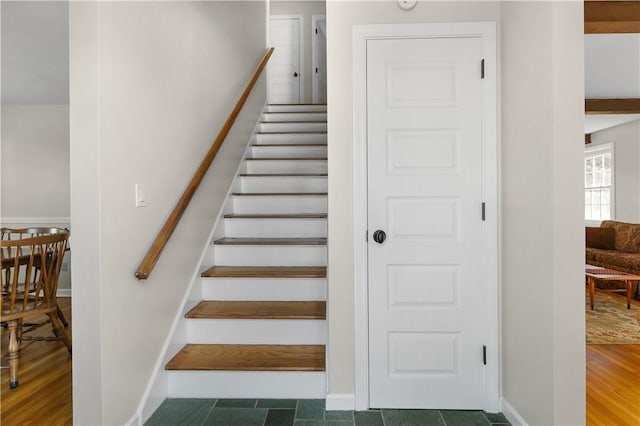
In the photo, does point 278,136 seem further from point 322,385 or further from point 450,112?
point 322,385

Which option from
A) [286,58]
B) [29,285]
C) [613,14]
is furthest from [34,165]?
[613,14]

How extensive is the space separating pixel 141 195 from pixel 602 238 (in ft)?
21.5

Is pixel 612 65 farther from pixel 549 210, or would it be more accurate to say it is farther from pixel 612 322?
pixel 549 210

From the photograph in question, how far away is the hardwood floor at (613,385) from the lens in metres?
2.03

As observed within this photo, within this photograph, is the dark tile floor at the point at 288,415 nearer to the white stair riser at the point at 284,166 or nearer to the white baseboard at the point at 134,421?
the white baseboard at the point at 134,421

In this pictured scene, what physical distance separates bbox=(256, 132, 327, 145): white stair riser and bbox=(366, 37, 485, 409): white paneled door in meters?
2.22

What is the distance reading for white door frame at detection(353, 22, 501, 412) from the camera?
2.08 m

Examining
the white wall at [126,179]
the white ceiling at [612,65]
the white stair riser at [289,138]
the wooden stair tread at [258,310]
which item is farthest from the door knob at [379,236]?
the white ceiling at [612,65]

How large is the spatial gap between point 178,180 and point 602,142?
7.99 metres

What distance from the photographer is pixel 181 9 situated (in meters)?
2.43

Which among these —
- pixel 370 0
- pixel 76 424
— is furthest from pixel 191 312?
pixel 370 0

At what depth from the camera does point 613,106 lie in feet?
18.0

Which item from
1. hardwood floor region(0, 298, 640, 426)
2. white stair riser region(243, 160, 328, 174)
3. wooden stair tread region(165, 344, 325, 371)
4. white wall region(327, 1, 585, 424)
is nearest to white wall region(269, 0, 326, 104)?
white stair riser region(243, 160, 328, 174)

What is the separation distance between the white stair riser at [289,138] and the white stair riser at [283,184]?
33.7 inches
